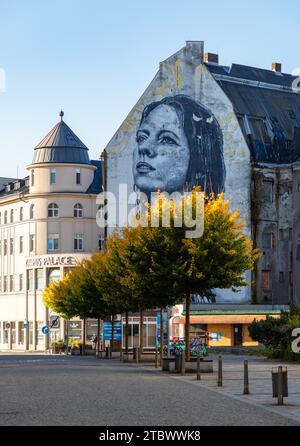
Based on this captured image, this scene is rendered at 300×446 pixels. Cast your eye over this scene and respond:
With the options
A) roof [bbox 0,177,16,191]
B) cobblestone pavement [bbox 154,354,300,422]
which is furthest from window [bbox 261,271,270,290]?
cobblestone pavement [bbox 154,354,300,422]

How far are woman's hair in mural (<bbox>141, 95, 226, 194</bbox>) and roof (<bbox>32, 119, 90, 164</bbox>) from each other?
65.9ft

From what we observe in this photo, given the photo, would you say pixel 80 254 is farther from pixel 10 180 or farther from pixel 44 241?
pixel 10 180

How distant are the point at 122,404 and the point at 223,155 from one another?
72305 mm

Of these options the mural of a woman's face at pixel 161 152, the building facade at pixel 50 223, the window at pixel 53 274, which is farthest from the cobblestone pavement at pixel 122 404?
the building facade at pixel 50 223

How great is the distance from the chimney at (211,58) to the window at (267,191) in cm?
1596

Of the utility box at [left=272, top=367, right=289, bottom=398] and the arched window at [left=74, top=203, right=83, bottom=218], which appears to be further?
the arched window at [left=74, top=203, right=83, bottom=218]

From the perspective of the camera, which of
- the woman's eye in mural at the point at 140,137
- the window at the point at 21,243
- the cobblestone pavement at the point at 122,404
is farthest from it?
the window at the point at 21,243

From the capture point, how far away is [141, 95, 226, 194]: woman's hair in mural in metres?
95.3

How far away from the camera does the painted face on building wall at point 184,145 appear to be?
95.4m

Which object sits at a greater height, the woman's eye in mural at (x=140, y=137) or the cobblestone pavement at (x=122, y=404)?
the woman's eye in mural at (x=140, y=137)

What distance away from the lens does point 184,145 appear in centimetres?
9594

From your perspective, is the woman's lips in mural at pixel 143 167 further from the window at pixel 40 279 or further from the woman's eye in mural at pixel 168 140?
the window at pixel 40 279

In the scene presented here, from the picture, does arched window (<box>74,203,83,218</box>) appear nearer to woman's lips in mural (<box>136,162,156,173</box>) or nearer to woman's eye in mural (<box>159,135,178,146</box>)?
woman's lips in mural (<box>136,162,156,173</box>)
